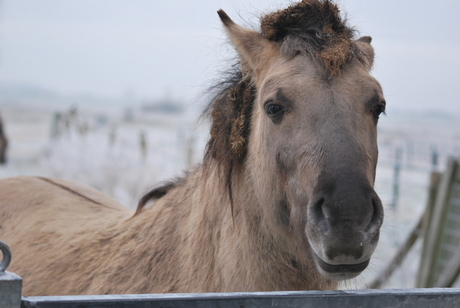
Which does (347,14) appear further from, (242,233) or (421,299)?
(421,299)

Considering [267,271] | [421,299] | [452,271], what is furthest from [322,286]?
[452,271]

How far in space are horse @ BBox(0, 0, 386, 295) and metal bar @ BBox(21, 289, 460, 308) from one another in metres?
0.47

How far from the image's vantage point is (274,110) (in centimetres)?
243

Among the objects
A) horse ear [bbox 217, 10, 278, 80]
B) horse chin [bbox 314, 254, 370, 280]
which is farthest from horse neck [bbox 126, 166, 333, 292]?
horse ear [bbox 217, 10, 278, 80]

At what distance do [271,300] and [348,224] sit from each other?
2.14ft

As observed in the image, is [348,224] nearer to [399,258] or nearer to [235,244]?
[235,244]

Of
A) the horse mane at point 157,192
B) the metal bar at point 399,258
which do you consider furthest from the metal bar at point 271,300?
the metal bar at point 399,258

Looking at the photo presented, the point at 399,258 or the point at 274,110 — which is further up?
the point at 274,110

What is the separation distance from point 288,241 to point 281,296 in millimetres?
1107

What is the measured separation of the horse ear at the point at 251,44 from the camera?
8.93 feet

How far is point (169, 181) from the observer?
11.3 ft

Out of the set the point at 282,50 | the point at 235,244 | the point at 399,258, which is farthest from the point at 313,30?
the point at 399,258

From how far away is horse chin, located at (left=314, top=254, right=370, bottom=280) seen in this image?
2027 millimetres

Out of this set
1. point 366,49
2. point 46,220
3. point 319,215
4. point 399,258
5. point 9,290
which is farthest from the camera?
point 399,258
